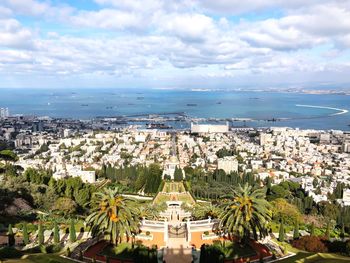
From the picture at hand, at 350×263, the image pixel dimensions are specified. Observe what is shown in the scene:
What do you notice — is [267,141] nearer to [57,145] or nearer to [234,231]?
[57,145]

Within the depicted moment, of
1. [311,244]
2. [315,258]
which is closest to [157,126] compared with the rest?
[311,244]

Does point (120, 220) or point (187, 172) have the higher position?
point (120, 220)

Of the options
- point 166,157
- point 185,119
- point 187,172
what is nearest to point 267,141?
point 166,157

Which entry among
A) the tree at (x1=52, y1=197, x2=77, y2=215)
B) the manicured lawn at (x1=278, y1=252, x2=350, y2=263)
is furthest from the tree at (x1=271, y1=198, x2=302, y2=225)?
the tree at (x1=52, y1=197, x2=77, y2=215)

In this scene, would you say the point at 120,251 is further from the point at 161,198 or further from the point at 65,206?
the point at 161,198

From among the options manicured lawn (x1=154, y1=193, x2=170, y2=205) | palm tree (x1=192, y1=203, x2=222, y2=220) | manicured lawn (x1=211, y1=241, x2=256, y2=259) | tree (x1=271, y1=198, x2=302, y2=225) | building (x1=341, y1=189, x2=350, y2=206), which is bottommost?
building (x1=341, y1=189, x2=350, y2=206)

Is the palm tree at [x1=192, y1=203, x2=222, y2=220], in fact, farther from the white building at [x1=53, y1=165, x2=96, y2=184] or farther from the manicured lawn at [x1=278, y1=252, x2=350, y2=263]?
the white building at [x1=53, y1=165, x2=96, y2=184]

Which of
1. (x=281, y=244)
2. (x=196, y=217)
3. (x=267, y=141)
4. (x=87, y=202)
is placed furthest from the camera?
(x=267, y=141)

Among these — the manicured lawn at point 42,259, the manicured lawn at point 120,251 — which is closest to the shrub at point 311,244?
the manicured lawn at point 120,251
